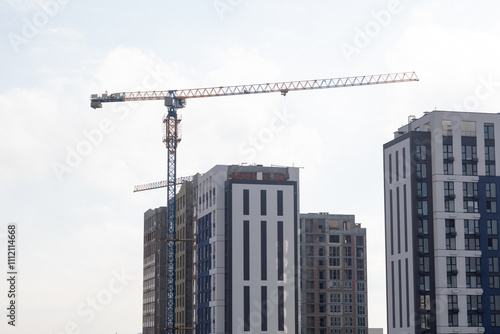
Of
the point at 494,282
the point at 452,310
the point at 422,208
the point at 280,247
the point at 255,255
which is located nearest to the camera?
the point at 452,310

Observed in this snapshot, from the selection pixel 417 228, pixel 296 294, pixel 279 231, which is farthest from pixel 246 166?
pixel 417 228


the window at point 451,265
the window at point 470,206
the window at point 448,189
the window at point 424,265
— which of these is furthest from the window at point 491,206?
the window at point 424,265

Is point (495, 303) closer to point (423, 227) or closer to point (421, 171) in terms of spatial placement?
point (423, 227)

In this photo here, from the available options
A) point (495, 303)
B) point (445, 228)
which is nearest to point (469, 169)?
point (445, 228)

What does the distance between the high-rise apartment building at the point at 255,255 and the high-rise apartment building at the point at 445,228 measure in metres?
26.9

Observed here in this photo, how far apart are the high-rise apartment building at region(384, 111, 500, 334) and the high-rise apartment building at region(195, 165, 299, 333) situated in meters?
26.9

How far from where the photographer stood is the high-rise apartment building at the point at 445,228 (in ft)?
466

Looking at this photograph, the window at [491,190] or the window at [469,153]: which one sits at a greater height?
the window at [469,153]

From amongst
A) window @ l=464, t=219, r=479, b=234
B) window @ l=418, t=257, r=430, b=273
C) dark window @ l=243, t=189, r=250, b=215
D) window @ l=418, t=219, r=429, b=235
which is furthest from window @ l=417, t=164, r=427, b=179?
dark window @ l=243, t=189, r=250, b=215

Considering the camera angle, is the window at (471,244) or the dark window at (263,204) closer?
the window at (471,244)

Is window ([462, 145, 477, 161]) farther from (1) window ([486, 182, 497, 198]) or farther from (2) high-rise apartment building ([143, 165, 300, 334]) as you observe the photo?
(2) high-rise apartment building ([143, 165, 300, 334])

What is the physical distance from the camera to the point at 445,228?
145125mm

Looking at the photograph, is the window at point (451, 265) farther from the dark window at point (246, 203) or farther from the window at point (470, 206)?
the dark window at point (246, 203)

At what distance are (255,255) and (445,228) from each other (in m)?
42.6
